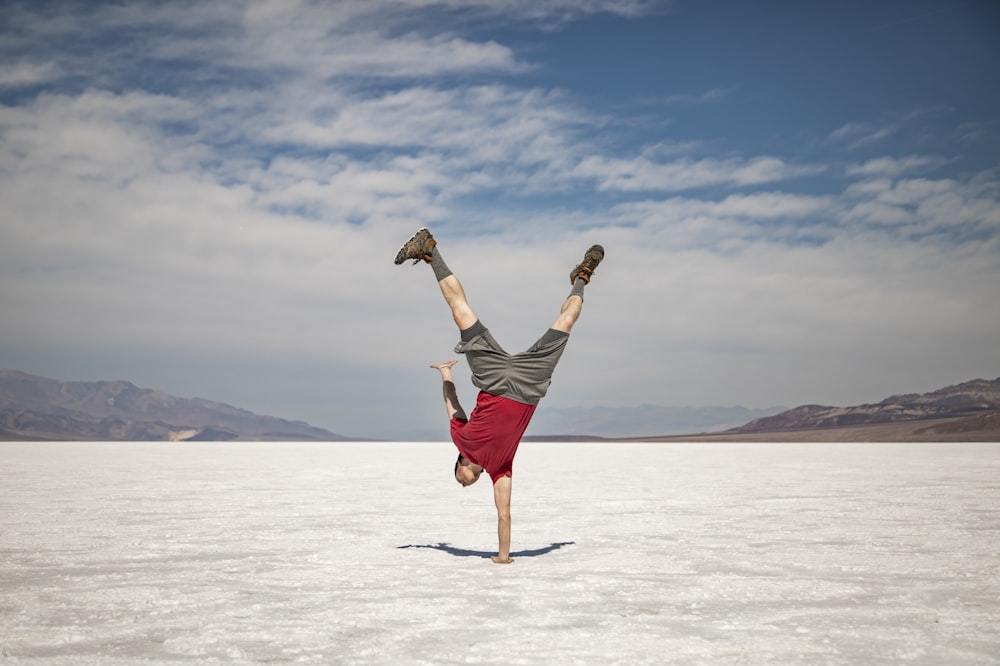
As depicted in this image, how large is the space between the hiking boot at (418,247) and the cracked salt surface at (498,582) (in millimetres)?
2362

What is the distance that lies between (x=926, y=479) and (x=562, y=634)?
1436 centimetres

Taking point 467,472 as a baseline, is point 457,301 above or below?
above

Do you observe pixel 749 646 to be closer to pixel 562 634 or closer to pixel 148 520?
pixel 562 634

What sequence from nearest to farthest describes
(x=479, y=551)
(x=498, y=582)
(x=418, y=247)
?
(x=498, y=582) → (x=418, y=247) → (x=479, y=551)

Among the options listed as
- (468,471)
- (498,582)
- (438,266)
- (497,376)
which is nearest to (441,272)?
(438,266)

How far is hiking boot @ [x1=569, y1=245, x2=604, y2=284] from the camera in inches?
255

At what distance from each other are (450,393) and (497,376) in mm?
738

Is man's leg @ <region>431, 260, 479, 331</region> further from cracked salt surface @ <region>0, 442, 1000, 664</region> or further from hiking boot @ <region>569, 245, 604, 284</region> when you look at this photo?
cracked salt surface @ <region>0, 442, 1000, 664</region>

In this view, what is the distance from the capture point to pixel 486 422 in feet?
20.6

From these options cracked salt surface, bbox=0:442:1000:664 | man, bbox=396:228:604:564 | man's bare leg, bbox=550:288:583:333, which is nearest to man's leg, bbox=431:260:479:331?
man, bbox=396:228:604:564

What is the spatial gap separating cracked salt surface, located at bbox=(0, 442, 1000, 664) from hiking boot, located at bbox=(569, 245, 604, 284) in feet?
7.46

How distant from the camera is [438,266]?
624 cm

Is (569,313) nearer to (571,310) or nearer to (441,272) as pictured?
(571,310)

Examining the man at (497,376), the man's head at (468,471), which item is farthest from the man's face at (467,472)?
the man at (497,376)
